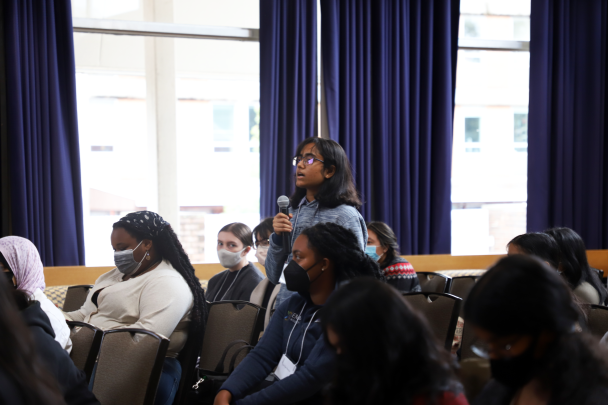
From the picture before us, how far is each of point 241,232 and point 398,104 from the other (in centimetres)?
200

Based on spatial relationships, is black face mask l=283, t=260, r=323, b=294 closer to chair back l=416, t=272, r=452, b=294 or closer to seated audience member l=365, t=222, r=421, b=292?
seated audience member l=365, t=222, r=421, b=292

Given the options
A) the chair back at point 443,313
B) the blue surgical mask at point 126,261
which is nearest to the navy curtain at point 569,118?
the chair back at point 443,313

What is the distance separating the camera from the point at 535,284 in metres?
0.96

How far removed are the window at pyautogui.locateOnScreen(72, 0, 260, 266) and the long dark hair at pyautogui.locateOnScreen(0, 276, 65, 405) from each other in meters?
3.63

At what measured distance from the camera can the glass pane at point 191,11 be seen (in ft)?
14.2

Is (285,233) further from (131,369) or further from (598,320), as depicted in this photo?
(598,320)

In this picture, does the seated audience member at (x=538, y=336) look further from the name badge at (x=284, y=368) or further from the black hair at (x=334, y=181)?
the black hair at (x=334, y=181)

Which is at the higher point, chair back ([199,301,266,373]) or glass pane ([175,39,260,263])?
glass pane ([175,39,260,263])

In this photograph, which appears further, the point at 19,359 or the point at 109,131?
the point at 109,131

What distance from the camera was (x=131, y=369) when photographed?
1.84 m

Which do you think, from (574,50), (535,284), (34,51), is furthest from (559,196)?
(34,51)

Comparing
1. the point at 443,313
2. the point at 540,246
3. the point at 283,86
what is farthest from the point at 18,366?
the point at 283,86

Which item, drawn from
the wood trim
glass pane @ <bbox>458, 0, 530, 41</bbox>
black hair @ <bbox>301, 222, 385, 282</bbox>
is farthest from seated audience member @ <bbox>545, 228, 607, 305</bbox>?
glass pane @ <bbox>458, 0, 530, 41</bbox>

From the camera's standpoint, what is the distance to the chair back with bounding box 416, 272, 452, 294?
330 centimetres
